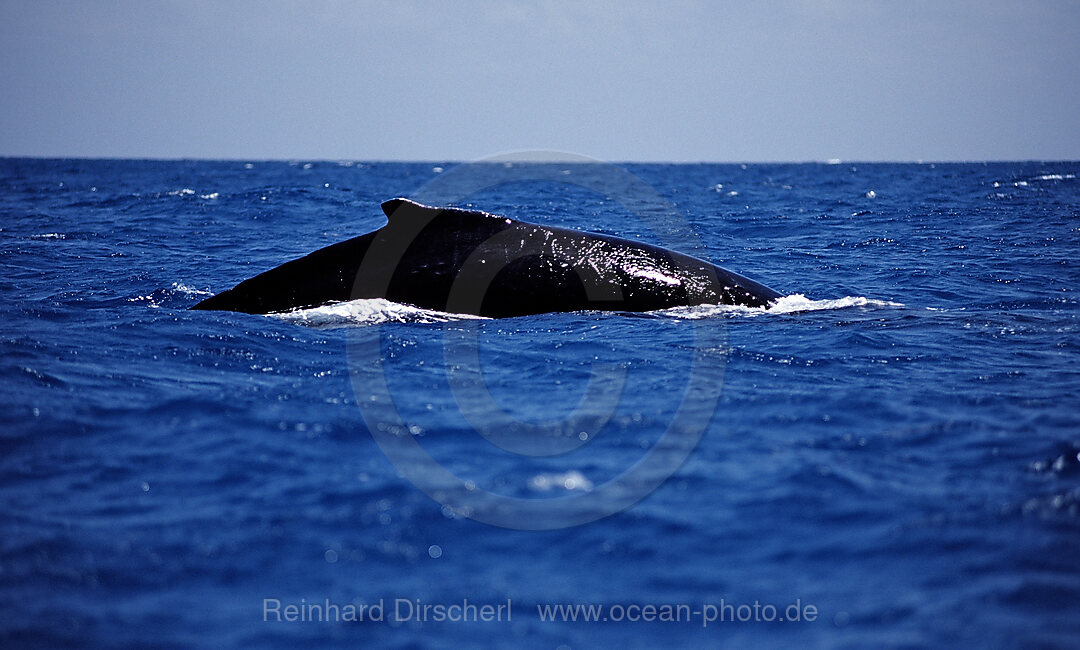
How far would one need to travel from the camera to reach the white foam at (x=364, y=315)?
9055 mm

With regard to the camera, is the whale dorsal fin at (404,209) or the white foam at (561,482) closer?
the white foam at (561,482)

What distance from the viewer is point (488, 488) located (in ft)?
16.1

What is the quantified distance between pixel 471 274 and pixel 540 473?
14.6ft

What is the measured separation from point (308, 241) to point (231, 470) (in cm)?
1430

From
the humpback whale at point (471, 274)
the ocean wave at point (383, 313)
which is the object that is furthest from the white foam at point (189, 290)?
the ocean wave at point (383, 313)

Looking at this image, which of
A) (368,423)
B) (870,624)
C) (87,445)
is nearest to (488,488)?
(368,423)

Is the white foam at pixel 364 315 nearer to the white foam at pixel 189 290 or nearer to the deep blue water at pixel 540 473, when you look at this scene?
the deep blue water at pixel 540 473

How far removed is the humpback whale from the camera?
933cm

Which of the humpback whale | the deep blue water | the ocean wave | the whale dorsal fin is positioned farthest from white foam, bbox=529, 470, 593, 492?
the whale dorsal fin

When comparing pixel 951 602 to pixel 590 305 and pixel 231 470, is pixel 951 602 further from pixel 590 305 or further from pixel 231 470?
pixel 590 305

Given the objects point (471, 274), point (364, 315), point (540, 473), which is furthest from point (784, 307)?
point (540, 473)

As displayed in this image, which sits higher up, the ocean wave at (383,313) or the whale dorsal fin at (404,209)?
the whale dorsal fin at (404,209)

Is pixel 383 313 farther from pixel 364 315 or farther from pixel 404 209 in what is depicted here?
pixel 404 209

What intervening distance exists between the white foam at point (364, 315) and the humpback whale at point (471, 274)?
0.08m
